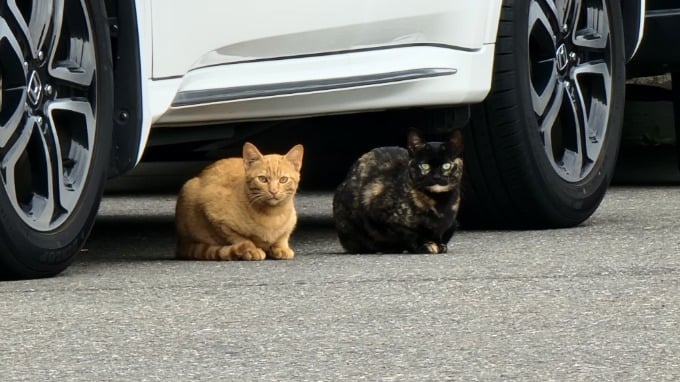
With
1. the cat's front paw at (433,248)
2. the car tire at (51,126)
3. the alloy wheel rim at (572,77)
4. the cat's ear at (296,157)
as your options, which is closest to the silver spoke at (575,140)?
the alloy wheel rim at (572,77)

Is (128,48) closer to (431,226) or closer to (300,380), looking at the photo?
(431,226)

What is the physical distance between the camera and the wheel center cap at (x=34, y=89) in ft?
17.2

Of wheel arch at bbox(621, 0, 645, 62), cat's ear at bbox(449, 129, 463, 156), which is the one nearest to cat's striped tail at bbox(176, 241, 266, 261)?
cat's ear at bbox(449, 129, 463, 156)

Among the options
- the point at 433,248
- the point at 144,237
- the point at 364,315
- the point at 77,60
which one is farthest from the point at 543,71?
the point at 364,315

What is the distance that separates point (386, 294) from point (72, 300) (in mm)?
873

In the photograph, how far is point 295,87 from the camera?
237 inches

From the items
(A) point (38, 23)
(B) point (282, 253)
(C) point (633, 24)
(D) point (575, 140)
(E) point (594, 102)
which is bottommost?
(B) point (282, 253)

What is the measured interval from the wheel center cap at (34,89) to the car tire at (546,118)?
2.02 meters


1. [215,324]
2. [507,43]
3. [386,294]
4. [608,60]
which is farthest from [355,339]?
[608,60]

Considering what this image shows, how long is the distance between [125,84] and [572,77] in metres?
2.17

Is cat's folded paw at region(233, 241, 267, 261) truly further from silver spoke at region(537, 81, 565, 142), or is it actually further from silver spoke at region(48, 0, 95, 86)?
silver spoke at region(537, 81, 565, 142)

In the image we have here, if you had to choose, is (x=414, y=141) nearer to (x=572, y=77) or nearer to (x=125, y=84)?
(x=572, y=77)

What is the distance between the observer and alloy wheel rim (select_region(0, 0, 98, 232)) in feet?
16.9

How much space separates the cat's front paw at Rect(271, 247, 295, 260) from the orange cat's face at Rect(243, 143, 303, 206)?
178 millimetres
